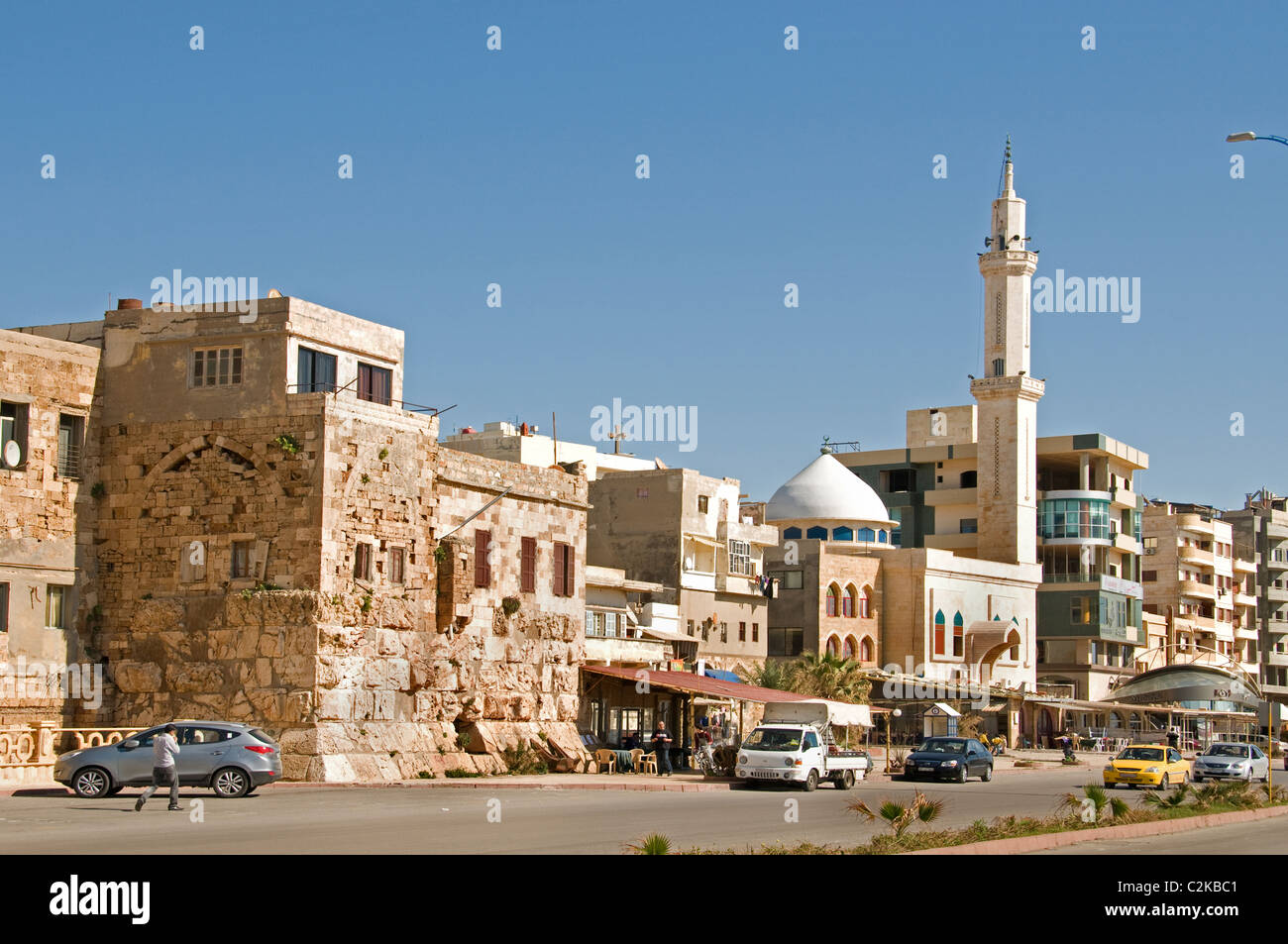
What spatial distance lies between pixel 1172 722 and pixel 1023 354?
21.5 m

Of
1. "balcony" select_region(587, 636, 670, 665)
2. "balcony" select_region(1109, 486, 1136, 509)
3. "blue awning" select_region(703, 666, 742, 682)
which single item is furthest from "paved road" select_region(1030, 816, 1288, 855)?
"balcony" select_region(1109, 486, 1136, 509)

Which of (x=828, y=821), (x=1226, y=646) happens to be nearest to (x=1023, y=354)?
(x=1226, y=646)

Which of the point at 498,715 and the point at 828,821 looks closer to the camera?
the point at 828,821

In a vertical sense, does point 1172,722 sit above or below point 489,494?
below

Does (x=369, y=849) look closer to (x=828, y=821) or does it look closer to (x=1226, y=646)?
(x=828, y=821)

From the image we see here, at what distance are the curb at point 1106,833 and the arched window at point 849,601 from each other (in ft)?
140

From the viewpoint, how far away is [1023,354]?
83.9m

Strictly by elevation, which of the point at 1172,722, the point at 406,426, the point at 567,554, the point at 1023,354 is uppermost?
the point at 1023,354
